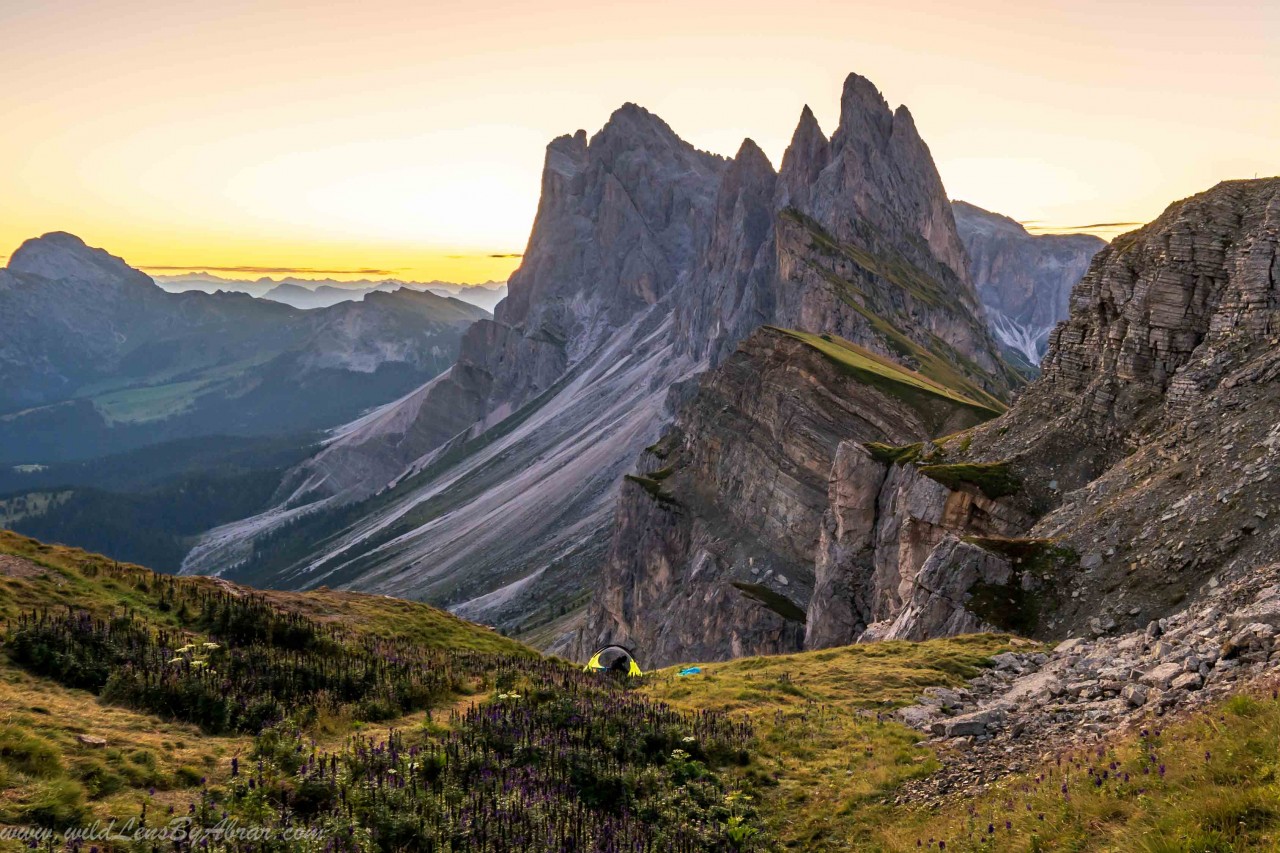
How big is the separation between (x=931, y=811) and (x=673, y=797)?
503 centimetres

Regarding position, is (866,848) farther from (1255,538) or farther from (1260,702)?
(1255,538)

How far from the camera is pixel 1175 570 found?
32438 mm

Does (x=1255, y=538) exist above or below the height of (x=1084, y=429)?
below

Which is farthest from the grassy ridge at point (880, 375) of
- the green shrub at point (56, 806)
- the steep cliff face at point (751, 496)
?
the green shrub at point (56, 806)

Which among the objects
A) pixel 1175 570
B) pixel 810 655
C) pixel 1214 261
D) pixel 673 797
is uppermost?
pixel 1214 261

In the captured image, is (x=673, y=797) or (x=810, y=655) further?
(x=810, y=655)

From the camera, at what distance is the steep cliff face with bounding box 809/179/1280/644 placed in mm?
32781

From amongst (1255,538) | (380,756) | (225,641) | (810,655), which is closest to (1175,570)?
(1255,538)

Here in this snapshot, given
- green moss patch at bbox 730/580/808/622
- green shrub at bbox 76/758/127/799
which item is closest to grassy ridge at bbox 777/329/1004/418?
green moss patch at bbox 730/580/808/622

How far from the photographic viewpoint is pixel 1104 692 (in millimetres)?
18688

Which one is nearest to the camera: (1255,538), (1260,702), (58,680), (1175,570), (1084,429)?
(1260,702)

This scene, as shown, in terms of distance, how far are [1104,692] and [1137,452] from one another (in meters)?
27.4

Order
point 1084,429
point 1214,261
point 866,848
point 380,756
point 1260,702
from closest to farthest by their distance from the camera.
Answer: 1. point 1260,702
2. point 866,848
3. point 380,756
4. point 1214,261
5. point 1084,429

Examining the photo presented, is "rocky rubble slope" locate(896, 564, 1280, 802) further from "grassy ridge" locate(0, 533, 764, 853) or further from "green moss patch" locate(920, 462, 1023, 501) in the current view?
"green moss patch" locate(920, 462, 1023, 501)
